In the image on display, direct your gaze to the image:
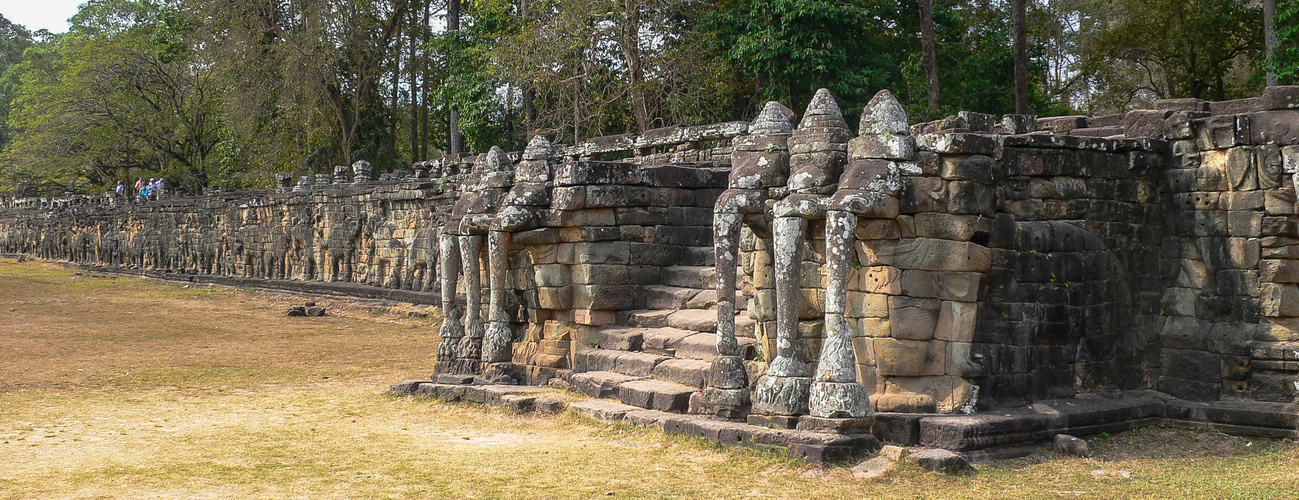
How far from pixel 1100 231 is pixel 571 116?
15843 millimetres

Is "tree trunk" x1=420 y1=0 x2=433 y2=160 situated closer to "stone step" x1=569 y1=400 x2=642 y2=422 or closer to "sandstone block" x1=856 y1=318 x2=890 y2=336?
"stone step" x1=569 y1=400 x2=642 y2=422

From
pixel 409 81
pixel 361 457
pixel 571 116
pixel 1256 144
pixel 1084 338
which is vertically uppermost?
pixel 409 81

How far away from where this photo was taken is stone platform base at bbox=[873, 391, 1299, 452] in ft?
23.3

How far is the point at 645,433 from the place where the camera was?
8.29 metres

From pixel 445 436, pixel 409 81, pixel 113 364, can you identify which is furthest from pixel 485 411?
pixel 409 81

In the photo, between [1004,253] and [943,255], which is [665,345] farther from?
[1004,253]

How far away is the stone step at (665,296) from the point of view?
10414mm

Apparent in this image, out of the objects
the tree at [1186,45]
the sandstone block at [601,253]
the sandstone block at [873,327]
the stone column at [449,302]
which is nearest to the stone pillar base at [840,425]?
the sandstone block at [873,327]

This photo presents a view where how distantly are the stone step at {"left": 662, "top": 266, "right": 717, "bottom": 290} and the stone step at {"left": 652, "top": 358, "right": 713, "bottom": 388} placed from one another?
1170 mm

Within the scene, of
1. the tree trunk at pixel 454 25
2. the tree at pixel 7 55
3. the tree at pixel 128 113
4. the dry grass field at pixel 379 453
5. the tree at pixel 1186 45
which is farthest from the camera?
the tree at pixel 7 55

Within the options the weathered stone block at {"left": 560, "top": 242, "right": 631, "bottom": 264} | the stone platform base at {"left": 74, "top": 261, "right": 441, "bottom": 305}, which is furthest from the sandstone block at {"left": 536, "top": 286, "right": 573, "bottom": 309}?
the stone platform base at {"left": 74, "top": 261, "right": 441, "bottom": 305}

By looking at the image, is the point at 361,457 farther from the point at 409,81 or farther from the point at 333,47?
the point at 409,81

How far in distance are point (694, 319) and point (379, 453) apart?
9.83ft

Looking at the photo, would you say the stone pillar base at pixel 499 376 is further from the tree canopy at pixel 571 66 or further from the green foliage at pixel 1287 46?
the green foliage at pixel 1287 46
